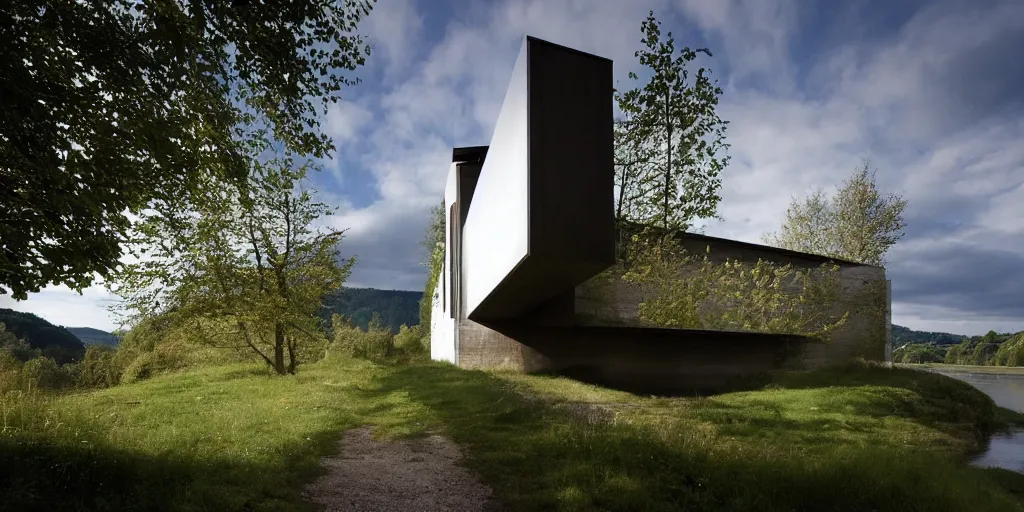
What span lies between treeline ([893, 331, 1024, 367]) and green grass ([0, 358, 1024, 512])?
52.3m

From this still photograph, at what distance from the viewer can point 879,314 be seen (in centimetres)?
2159

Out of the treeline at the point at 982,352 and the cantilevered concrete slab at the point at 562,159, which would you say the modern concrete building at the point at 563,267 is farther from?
the treeline at the point at 982,352

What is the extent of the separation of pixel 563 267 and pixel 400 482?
11.6 feet

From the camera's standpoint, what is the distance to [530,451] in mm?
7082

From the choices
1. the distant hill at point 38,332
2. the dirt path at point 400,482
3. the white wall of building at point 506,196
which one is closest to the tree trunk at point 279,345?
the white wall of building at point 506,196

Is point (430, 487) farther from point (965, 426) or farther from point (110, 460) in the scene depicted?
point (965, 426)

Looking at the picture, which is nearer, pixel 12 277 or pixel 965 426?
pixel 12 277

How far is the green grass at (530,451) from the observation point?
4984mm

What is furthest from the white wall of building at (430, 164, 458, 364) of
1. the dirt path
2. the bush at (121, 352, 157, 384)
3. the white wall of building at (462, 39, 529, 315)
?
the dirt path

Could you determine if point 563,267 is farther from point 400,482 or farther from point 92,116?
point 92,116

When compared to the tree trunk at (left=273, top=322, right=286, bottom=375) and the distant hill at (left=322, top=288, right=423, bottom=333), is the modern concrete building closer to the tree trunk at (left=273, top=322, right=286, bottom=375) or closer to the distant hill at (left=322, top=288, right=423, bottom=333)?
the tree trunk at (left=273, top=322, right=286, bottom=375)

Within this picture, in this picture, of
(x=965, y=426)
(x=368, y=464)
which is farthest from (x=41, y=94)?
(x=965, y=426)

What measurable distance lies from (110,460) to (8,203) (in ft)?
10.9

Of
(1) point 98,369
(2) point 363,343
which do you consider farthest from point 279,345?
(2) point 363,343
